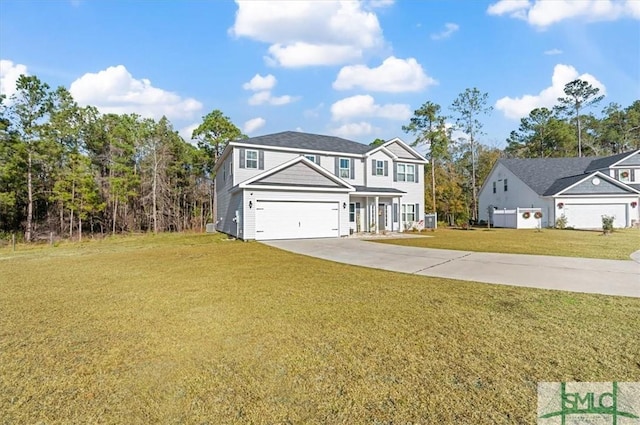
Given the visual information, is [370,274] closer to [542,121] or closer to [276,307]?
[276,307]

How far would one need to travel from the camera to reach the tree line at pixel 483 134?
34.2 meters

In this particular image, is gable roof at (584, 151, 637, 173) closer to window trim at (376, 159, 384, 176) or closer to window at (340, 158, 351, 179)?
window trim at (376, 159, 384, 176)

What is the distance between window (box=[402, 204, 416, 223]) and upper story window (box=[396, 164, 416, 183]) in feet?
6.31

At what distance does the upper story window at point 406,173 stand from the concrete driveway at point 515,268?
12.9 meters

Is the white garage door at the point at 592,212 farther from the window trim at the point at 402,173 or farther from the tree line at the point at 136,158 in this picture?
the window trim at the point at 402,173

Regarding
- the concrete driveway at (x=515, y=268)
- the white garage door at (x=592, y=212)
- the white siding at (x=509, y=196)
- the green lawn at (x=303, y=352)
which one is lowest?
the green lawn at (x=303, y=352)

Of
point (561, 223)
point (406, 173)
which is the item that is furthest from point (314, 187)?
point (561, 223)

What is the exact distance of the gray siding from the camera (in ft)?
84.7

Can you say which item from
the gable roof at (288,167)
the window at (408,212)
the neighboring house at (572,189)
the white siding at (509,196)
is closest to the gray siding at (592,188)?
the neighboring house at (572,189)

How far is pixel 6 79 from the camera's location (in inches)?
900

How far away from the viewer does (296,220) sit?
17.4 meters

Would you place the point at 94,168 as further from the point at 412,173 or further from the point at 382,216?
the point at 412,173

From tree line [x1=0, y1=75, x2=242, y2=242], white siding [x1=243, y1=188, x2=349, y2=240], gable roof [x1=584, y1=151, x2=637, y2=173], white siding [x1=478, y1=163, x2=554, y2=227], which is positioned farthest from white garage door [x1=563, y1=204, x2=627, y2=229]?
tree line [x1=0, y1=75, x2=242, y2=242]

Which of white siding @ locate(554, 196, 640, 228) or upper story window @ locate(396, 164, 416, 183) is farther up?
upper story window @ locate(396, 164, 416, 183)
